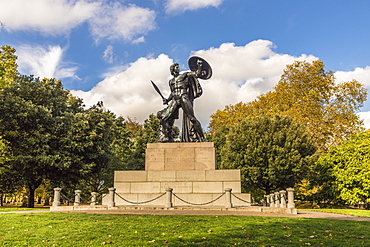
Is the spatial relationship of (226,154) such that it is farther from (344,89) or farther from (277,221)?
(277,221)

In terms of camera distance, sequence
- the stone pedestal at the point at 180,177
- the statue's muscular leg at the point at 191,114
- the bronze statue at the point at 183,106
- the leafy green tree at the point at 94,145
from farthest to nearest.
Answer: the leafy green tree at the point at 94,145 → the bronze statue at the point at 183,106 → the statue's muscular leg at the point at 191,114 → the stone pedestal at the point at 180,177

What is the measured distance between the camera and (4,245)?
821cm

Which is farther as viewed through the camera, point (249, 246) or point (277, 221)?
point (277, 221)

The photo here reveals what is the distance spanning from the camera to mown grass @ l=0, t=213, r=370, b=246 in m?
8.55

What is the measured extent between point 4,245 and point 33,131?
20.9 m

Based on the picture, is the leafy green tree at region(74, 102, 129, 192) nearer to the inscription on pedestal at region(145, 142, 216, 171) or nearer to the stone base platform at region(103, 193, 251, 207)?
the inscription on pedestal at region(145, 142, 216, 171)

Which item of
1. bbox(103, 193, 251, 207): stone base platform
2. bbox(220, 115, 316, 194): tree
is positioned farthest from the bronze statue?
bbox(220, 115, 316, 194): tree

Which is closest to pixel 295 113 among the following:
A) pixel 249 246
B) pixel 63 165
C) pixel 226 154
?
pixel 226 154

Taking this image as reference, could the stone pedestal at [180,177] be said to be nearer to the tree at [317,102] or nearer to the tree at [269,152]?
the tree at [269,152]

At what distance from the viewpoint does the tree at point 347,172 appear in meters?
27.8

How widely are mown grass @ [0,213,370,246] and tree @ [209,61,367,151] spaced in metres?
27.7

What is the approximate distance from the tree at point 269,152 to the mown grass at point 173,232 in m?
20.1

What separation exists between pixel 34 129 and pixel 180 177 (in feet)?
49.6

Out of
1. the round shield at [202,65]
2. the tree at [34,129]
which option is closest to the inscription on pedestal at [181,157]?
the round shield at [202,65]
